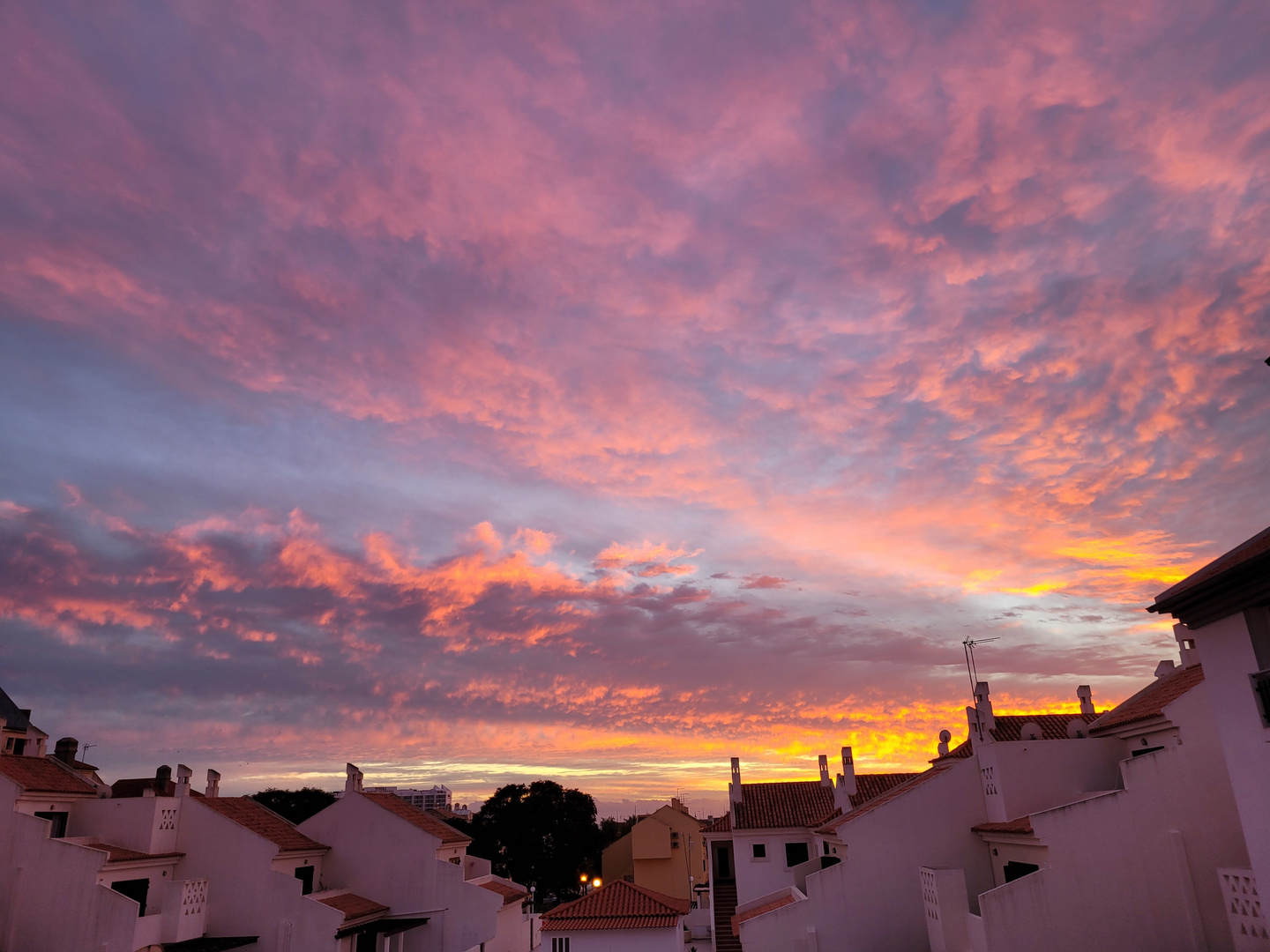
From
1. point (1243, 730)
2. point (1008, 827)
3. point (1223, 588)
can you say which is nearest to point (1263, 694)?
point (1243, 730)

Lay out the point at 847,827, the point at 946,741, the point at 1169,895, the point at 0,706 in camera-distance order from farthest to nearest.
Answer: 1. the point at 0,706
2. the point at 946,741
3. the point at 847,827
4. the point at 1169,895

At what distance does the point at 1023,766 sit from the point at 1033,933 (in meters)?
5.78

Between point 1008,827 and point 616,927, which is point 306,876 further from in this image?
point 1008,827

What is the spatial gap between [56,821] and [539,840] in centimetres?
3771

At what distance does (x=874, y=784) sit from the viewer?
3881 cm

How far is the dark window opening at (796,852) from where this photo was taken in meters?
34.5

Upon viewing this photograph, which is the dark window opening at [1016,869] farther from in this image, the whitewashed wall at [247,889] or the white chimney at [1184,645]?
the whitewashed wall at [247,889]

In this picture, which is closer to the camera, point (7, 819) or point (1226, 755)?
Result: point (1226, 755)

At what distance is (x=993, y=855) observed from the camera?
80.1ft

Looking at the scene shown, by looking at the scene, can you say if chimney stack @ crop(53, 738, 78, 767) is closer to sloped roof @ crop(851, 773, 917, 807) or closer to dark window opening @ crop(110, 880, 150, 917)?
dark window opening @ crop(110, 880, 150, 917)

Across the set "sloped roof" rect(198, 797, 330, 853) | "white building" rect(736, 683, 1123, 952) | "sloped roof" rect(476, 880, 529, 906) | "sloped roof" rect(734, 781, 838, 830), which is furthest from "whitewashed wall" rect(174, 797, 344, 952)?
"sloped roof" rect(734, 781, 838, 830)

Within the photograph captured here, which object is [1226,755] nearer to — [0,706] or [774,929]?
[774,929]

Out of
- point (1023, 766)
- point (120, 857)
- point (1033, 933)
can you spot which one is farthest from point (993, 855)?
point (120, 857)

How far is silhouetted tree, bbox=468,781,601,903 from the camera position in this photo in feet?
192
